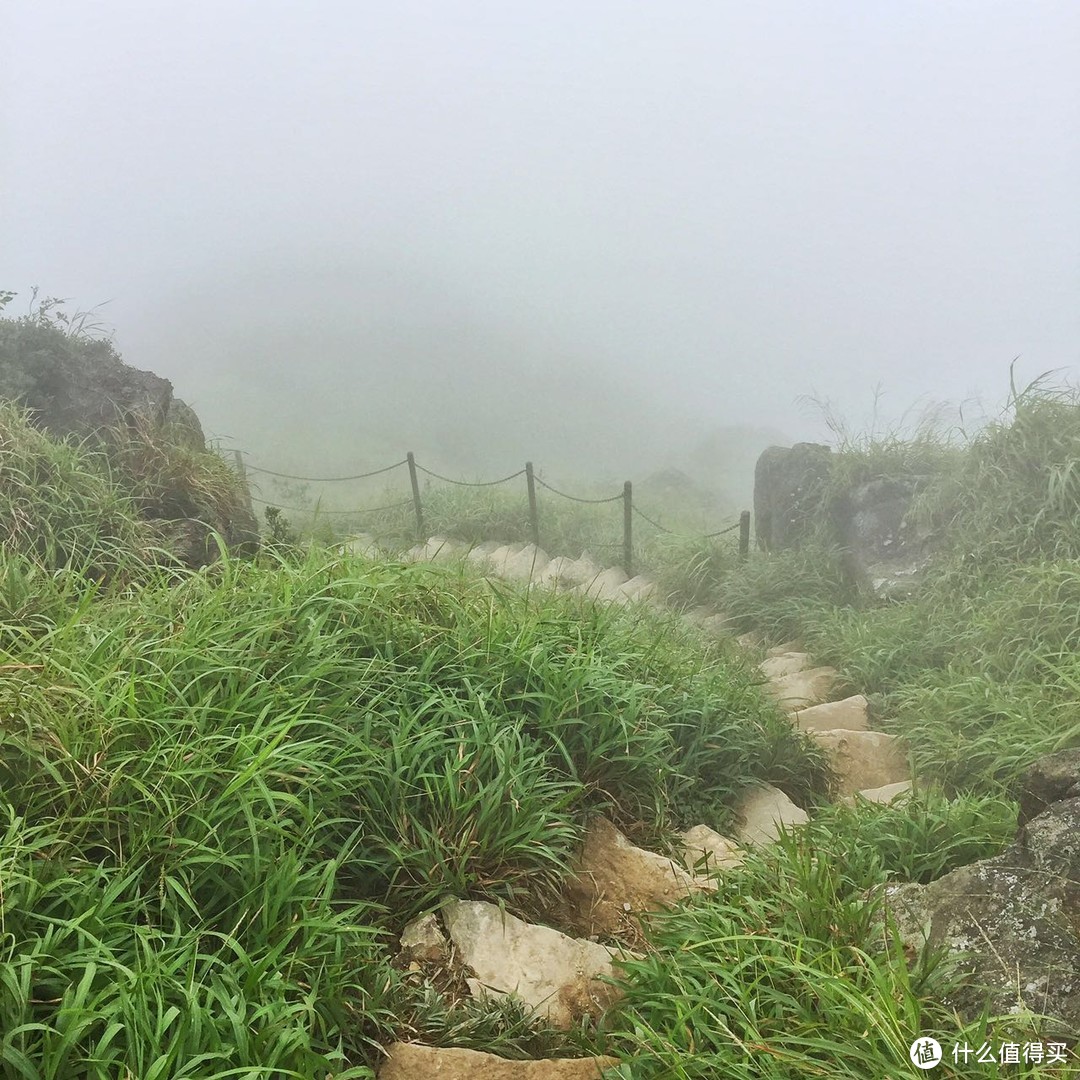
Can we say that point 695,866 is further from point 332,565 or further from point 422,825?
point 332,565

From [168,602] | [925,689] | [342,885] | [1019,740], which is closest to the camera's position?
[342,885]

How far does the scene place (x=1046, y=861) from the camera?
4.84 ft

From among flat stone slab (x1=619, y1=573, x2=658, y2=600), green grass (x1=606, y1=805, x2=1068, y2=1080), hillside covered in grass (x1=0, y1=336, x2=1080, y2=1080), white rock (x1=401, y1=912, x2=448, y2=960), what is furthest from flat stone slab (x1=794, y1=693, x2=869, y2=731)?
white rock (x1=401, y1=912, x2=448, y2=960)

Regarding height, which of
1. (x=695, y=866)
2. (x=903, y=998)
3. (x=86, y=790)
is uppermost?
(x=86, y=790)

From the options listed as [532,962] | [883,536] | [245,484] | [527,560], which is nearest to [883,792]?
[532,962]

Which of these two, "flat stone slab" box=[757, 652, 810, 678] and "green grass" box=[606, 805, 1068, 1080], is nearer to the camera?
"green grass" box=[606, 805, 1068, 1080]

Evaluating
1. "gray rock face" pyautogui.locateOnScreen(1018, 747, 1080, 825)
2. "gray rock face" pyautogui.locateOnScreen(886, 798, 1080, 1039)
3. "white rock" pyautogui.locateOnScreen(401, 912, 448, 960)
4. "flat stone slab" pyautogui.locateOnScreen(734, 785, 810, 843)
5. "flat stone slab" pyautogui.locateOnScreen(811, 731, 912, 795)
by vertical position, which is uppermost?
"gray rock face" pyautogui.locateOnScreen(1018, 747, 1080, 825)

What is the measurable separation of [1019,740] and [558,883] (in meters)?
1.97

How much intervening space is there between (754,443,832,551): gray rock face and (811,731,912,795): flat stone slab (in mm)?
3125

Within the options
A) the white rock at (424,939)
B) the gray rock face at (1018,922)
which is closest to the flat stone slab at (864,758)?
the gray rock face at (1018,922)

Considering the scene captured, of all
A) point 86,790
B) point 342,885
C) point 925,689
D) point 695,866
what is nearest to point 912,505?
point 925,689

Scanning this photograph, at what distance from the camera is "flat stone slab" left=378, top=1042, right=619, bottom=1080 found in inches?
53.2

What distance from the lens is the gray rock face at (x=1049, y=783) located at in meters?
1.62

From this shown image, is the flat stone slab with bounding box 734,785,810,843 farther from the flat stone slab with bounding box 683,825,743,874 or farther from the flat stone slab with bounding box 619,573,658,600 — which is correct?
the flat stone slab with bounding box 619,573,658,600
